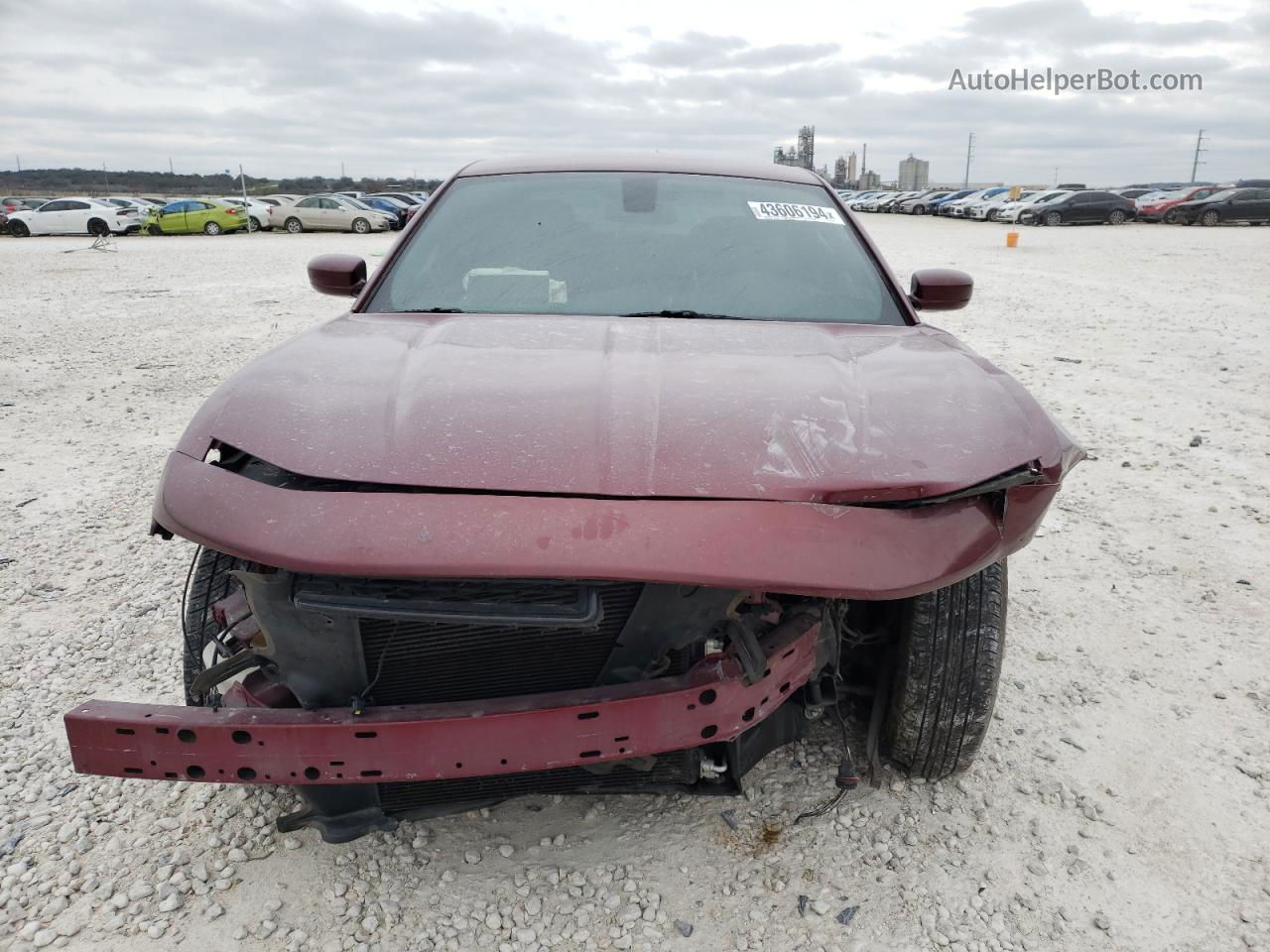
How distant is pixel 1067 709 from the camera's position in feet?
8.33

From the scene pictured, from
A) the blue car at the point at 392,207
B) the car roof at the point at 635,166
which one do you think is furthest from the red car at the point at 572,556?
the blue car at the point at 392,207

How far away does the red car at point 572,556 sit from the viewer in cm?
143

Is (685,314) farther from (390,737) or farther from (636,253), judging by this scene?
(390,737)

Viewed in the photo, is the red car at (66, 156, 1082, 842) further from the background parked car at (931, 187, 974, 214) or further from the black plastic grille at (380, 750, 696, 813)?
the background parked car at (931, 187, 974, 214)

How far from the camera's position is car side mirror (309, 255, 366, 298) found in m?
2.93

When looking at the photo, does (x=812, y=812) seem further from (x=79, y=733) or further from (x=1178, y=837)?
(x=79, y=733)

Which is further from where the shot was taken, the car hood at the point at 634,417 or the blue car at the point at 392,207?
the blue car at the point at 392,207

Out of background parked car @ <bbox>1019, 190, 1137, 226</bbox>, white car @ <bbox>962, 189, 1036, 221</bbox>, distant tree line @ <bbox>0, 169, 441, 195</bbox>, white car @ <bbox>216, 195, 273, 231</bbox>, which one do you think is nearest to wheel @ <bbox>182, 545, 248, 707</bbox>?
white car @ <bbox>216, 195, 273, 231</bbox>

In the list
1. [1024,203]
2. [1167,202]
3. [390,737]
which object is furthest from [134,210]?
[1167,202]

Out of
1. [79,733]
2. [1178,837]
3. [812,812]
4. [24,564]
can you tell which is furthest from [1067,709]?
[24,564]

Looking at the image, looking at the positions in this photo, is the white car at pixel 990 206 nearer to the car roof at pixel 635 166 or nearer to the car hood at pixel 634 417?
the car roof at pixel 635 166

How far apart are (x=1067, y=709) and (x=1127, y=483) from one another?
7.13ft

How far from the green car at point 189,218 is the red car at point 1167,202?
2964cm

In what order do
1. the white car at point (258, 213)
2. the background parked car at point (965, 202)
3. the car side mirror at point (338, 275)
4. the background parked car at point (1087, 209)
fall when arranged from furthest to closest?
1. the background parked car at point (965, 202)
2. the background parked car at point (1087, 209)
3. the white car at point (258, 213)
4. the car side mirror at point (338, 275)
